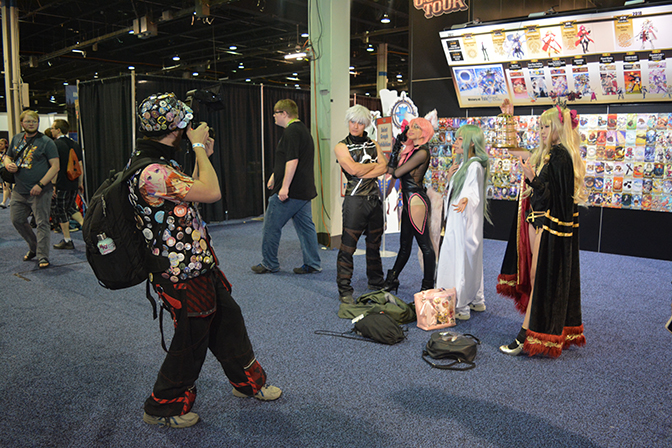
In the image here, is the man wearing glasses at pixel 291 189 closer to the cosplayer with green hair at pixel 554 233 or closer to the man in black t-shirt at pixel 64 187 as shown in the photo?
the cosplayer with green hair at pixel 554 233

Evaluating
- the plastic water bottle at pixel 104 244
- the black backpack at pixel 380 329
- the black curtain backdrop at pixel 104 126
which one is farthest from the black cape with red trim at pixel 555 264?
the black curtain backdrop at pixel 104 126

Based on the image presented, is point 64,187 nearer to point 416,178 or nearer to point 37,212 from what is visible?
point 37,212

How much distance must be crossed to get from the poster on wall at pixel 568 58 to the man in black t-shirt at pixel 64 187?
4.74 metres

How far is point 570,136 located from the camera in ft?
9.13

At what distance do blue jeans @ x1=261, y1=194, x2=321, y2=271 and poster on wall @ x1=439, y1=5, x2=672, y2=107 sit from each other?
2.85m

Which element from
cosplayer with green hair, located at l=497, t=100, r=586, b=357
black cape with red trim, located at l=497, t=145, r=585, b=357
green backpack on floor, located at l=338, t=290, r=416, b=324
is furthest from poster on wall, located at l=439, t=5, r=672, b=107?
green backpack on floor, located at l=338, t=290, r=416, b=324

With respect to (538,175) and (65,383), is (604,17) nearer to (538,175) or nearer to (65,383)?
(538,175)

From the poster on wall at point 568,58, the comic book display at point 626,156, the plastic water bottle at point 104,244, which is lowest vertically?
the plastic water bottle at point 104,244

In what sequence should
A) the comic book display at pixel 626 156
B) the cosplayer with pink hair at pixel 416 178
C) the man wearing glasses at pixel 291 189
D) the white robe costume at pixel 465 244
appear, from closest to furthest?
the white robe costume at pixel 465 244 → the cosplayer with pink hair at pixel 416 178 → the man wearing glasses at pixel 291 189 → the comic book display at pixel 626 156

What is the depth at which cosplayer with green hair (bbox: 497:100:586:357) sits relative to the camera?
109 inches

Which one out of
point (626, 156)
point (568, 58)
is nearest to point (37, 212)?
point (568, 58)

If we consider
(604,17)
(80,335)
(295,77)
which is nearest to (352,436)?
(80,335)

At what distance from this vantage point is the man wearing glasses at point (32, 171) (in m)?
4.88

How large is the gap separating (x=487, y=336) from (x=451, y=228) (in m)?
0.80
